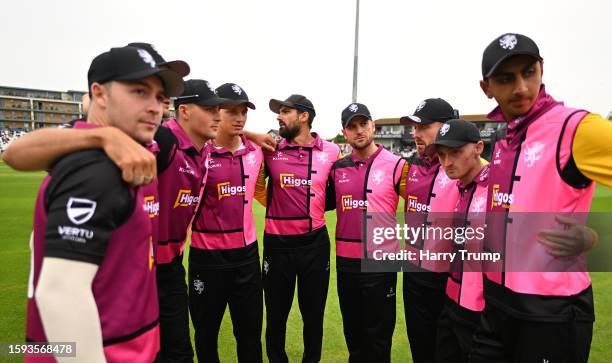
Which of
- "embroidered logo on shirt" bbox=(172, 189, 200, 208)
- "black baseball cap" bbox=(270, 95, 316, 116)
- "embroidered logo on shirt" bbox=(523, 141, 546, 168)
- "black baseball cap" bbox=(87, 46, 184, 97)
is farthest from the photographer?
"black baseball cap" bbox=(270, 95, 316, 116)

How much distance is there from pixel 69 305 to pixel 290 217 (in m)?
3.22

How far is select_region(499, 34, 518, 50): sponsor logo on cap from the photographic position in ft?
7.47

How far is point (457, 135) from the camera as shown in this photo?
3258mm

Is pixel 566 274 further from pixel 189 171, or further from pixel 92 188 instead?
pixel 189 171

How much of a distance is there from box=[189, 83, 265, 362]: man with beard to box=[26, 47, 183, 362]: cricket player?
1.89m

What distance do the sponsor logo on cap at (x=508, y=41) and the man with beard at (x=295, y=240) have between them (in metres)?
2.70

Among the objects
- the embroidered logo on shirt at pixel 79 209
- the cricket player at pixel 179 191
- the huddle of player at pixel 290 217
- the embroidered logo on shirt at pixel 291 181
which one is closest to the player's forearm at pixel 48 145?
the huddle of player at pixel 290 217

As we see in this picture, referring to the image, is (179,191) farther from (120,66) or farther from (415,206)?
(415,206)

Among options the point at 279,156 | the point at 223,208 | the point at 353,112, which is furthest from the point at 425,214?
the point at 223,208

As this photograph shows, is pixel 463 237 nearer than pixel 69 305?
No

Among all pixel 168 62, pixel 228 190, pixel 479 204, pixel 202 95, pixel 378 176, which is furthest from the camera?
pixel 378 176

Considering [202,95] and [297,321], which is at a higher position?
[202,95]

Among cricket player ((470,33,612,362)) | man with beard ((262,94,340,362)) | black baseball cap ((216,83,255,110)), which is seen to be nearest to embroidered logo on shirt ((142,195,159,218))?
black baseball cap ((216,83,255,110))

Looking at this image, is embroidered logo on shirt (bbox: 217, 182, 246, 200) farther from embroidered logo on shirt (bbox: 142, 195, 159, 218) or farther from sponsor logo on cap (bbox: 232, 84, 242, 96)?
embroidered logo on shirt (bbox: 142, 195, 159, 218)
